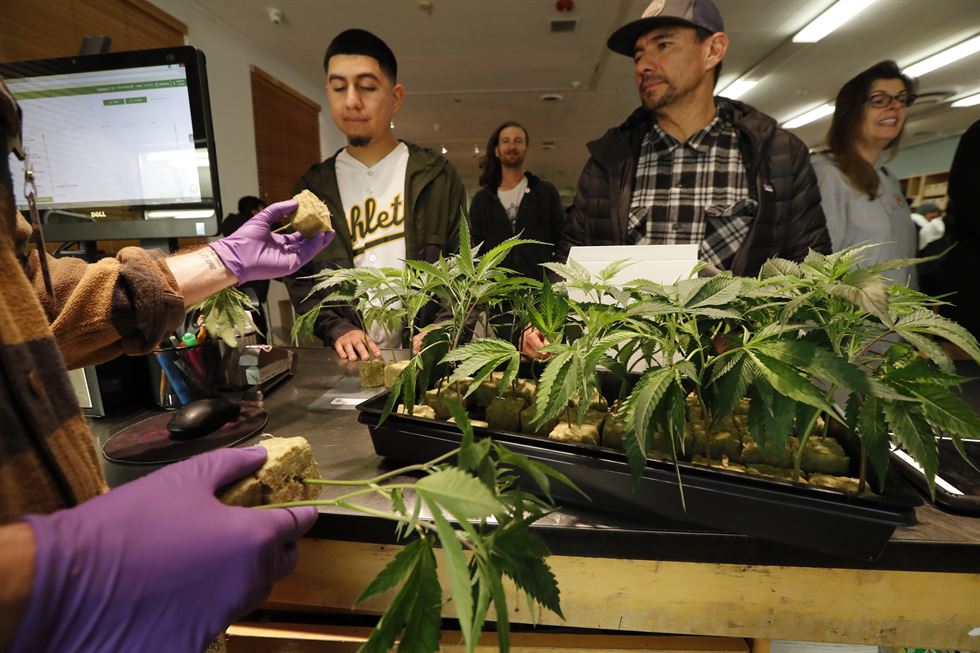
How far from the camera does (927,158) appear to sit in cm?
986

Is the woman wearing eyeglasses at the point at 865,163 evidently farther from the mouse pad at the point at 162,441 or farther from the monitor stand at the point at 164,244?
the monitor stand at the point at 164,244

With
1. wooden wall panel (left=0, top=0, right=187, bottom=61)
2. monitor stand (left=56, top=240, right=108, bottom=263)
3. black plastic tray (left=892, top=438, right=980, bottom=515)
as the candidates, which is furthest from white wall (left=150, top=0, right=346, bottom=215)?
black plastic tray (left=892, top=438, right=980, bottom=515)

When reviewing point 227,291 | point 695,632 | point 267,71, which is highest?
point 267,71

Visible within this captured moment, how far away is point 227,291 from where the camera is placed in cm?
100

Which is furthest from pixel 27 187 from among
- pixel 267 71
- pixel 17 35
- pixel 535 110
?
pixel 535 110

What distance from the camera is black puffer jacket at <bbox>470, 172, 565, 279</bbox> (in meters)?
2.92

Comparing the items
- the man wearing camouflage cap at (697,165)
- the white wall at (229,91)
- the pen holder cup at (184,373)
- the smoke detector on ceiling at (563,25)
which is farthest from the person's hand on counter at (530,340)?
the smoke detector on ceiling at (563,25)

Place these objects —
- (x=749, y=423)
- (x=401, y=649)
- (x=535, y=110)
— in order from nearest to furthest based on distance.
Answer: (x=401, y=649), (x=749, y=423), (x=535, y=110)

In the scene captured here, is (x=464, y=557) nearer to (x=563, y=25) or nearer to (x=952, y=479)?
(x=952, y=479)

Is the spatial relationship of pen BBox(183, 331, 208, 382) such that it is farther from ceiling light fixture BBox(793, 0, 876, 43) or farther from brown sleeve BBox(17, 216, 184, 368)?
ceiling light fixture BBox(793, 0, 876, 43)

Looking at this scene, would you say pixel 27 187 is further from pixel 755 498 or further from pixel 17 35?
pixel 17 35

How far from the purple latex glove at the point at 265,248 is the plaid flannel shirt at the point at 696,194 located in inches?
43.7

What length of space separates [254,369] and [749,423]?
3.30 feet

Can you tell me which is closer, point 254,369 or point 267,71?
point 254,369
